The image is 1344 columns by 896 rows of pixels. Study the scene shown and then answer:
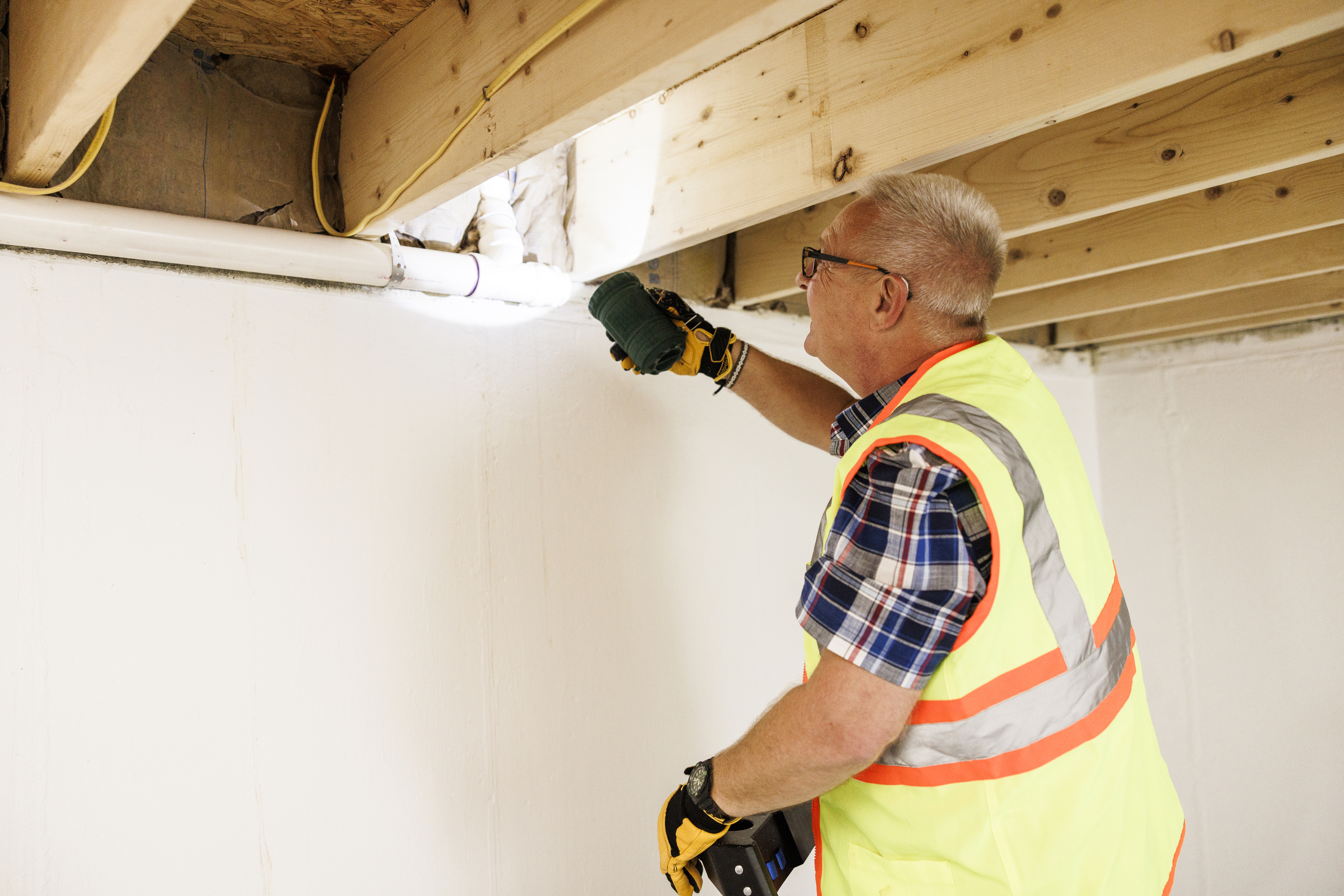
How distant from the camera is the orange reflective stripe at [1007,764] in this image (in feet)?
3.76

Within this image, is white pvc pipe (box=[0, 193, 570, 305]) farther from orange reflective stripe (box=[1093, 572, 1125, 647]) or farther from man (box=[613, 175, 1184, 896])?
orange reflective stripe (box=[1093, 572, 1125, 647])

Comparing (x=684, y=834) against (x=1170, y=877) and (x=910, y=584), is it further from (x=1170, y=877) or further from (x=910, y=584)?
(x=1170, y=877)

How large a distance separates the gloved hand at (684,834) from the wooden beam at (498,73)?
1015 millimetres

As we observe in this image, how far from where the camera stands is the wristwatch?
51.1 inches

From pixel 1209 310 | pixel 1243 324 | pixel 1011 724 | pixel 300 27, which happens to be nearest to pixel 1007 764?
pixel 1011 724

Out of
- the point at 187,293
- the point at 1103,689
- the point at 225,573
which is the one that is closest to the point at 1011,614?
the point at 1103,689

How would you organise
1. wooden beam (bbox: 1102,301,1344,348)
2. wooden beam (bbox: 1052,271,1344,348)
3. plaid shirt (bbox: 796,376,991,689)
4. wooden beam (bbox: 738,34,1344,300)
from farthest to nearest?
wooden beam (bbox: 1102,301,1344,348)
wooden beam (bbox: 1052,271,1344,348)
wooden beam (bbox: 738,34,1344,300)
plaid shirt (bbox: 796,376,991,689)

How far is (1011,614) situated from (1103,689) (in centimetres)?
23

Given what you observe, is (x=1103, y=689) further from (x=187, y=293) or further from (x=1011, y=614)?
(x=187, y=293)

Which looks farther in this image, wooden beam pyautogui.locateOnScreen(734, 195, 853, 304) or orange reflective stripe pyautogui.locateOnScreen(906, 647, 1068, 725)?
wooden beam pyautogui.locateOnScreen(734, 195, 853, 304)

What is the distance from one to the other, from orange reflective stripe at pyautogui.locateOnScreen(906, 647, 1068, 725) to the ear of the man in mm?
553

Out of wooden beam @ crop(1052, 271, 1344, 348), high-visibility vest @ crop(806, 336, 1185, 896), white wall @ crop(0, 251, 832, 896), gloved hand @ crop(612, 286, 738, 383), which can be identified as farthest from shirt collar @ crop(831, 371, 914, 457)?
wooden beam @ crop(1052, 271, 1344, 348)

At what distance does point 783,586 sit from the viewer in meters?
2.44

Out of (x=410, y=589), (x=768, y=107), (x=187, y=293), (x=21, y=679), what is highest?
(x=768, y=107)
